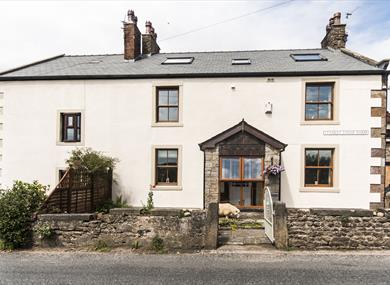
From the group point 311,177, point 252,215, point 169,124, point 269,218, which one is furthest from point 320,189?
point 169,124

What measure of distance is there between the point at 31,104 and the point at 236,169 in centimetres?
992

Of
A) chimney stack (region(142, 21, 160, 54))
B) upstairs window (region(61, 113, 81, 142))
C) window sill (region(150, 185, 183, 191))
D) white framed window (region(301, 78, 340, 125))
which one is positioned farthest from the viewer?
chimney stack (region(142, 21, 160, 54))

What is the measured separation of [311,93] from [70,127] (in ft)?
36.3

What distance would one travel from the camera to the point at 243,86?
Result: 1132 cm

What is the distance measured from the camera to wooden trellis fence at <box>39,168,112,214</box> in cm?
798

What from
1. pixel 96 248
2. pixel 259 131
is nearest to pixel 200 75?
pixel 259 131

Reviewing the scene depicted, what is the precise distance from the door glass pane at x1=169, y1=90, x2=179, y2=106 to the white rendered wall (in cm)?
43

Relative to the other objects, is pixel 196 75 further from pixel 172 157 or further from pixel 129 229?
pixel 129 229

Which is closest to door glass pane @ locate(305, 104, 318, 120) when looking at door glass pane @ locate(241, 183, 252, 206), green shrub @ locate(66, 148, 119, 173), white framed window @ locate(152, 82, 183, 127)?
door glass pane @ locate(241, 183, 252, 206)

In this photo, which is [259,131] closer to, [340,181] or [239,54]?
[340,181]

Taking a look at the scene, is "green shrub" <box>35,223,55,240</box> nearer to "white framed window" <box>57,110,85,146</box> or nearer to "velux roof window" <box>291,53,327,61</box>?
"white framed window" <box>57,110,85,146</box>

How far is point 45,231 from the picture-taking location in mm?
7180

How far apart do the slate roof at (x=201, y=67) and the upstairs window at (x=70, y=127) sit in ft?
5.94

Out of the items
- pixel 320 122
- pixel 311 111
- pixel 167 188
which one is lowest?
pixel 167 188
